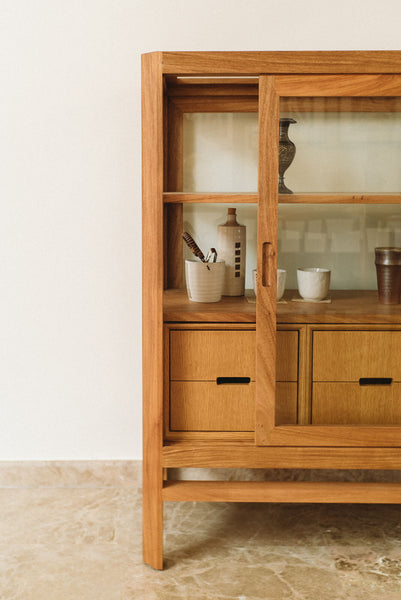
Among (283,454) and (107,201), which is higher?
(107,201)

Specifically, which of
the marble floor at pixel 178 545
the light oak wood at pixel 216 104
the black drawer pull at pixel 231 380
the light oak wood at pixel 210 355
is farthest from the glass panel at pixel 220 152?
the marble floor at pixel 178 545

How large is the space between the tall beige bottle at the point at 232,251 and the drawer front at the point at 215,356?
0.13 meters

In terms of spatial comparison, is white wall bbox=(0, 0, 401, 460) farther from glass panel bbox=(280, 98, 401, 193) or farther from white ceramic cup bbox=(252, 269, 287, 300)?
white ceramic cup bbox=(252, 269, 287, 300)

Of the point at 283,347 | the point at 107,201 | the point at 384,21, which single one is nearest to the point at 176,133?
the point at 107,201

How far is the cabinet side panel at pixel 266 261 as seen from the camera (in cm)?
169

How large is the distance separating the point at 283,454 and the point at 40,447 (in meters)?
1.00

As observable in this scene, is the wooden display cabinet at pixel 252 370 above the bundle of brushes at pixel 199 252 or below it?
below

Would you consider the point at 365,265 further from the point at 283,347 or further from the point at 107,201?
the point at 107,201

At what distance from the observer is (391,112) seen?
172 cm

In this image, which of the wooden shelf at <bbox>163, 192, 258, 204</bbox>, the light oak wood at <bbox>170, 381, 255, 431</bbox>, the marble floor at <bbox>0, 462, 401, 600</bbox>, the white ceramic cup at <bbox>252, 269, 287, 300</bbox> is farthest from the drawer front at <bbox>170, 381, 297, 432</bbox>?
the wooden shelf at <bbox>163, 192, 258, 204</bbox>

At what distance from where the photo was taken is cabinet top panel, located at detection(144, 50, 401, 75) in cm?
167

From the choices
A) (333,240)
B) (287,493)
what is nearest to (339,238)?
(333,240)

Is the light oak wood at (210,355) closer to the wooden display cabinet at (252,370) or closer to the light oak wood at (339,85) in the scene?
the wooden display cabinet at (252,370)

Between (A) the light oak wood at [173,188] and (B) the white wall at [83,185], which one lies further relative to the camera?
(B) the white wall at [83,185]
